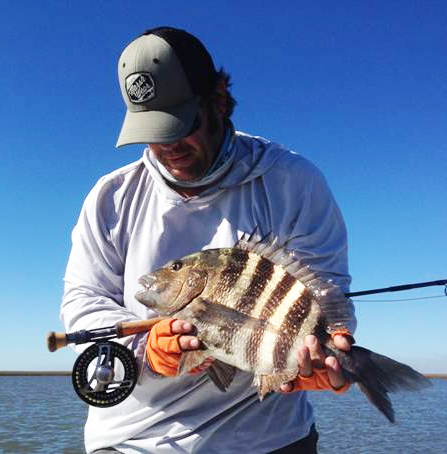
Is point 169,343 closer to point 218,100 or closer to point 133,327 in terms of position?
point 133,327

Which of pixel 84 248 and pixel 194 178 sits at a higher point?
pixel 194 178

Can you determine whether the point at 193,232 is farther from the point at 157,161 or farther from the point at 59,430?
the point at 59,430

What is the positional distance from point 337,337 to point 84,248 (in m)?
1.52

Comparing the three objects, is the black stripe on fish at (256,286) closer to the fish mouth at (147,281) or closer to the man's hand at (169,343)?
the man's hand at (169,343)

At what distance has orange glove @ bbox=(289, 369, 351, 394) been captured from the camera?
8.92 feet

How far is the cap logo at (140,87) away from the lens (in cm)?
334

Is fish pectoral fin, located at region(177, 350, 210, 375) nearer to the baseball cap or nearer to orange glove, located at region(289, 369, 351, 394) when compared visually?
orange glove, located at region(289, 369, 351, 394)

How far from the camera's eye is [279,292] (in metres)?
2.83

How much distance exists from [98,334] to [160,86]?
1.27 meters

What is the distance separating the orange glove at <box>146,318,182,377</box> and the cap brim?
3.01 ft

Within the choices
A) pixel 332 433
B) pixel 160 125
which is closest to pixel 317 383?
pixel 160 125

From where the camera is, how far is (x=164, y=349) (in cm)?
286

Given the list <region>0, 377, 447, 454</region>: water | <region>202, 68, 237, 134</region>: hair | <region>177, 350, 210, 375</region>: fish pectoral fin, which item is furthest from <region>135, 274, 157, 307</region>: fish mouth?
<region>0, 377, 447, 454</region>: water

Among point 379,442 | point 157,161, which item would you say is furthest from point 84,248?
point 379,442
